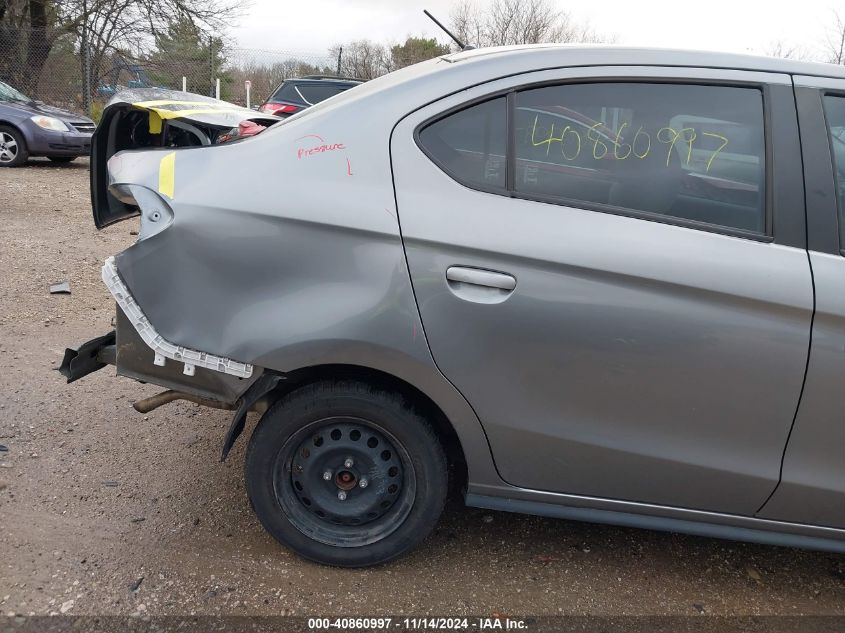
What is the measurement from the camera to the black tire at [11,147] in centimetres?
1053

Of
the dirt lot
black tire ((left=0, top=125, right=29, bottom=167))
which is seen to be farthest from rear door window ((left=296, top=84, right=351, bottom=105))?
the dirt lot

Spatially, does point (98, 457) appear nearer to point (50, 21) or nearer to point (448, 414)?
point (448, 414)

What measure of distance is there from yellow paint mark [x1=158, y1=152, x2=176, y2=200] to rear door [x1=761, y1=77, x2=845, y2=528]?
2.10m

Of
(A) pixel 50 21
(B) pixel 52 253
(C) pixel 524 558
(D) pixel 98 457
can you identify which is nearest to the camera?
(C) pixel 524 558

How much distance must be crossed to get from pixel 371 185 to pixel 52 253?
4.89 metres

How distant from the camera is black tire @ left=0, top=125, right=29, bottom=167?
34.6ft

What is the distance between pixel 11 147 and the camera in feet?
A: 34.8

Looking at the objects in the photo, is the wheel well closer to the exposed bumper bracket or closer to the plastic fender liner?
the plastic fender liner

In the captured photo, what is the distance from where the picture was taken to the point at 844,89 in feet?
7.63

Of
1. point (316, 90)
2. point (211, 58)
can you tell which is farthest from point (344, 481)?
point (211, 58)

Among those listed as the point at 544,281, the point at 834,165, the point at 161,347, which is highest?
the point at 834,165

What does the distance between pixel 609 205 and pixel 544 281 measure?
35 centimetres

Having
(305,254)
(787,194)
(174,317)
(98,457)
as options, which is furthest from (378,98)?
(98,457)

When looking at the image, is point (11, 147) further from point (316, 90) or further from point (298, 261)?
point (298, 261)
